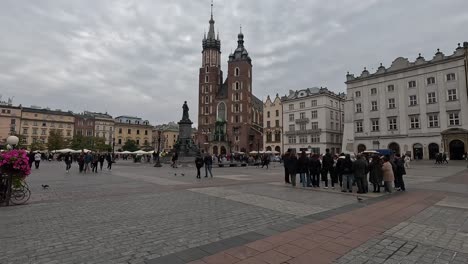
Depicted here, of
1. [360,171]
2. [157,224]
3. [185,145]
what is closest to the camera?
[157,224]

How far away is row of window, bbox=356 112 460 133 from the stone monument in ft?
110

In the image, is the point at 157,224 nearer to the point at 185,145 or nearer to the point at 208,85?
the point at 185,145

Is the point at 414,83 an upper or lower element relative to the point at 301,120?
upper

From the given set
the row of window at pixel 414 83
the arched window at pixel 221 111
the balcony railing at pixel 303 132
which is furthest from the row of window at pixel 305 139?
the arched window at pixel 221 111

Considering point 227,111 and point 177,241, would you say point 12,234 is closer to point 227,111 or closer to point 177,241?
point 177,241

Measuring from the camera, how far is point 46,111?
9188 centimetres

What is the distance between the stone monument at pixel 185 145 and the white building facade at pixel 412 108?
3229cm

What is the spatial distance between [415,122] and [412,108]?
252 cm

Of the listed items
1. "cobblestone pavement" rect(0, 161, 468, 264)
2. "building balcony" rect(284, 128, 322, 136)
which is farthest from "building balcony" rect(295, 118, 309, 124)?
"cobblestone pavement" rect(0, 161, 468, 264)

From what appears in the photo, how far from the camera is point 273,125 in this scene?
75.0 metres

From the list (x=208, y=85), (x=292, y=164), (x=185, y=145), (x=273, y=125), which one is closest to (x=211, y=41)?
(x=208, y=85)

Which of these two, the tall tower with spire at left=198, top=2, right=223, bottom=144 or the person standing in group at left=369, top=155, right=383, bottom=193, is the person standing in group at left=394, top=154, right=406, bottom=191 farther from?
the tall tower with spire at left=198, top=2, right=223, bottom=144

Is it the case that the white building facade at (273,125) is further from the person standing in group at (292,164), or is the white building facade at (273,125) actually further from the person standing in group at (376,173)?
the person standing in group at (376,173)

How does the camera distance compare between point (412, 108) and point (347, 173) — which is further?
point (412, 108)
